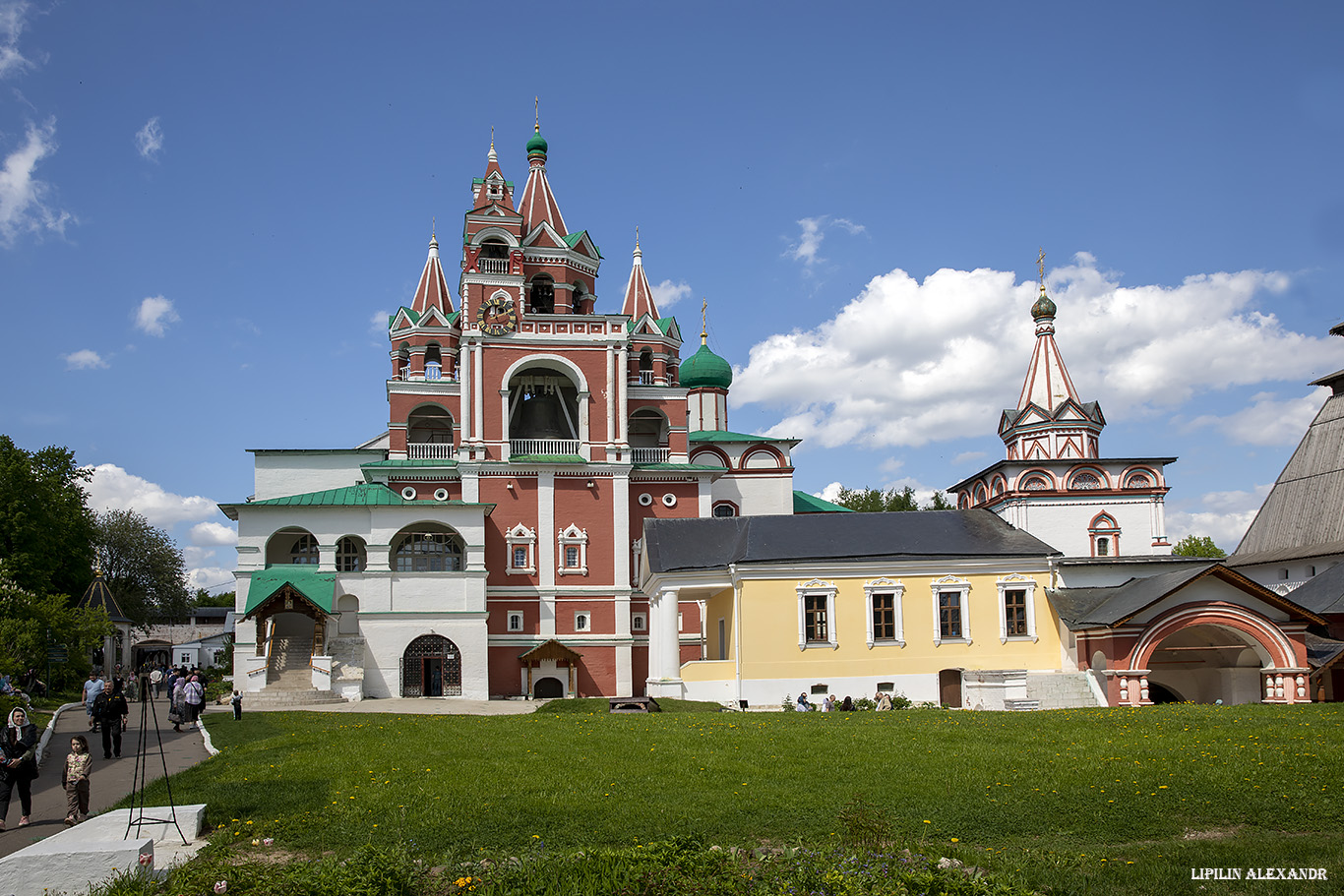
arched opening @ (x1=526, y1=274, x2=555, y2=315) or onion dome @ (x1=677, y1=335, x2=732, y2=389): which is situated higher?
arched opening @ (x1=526, y1=274, x2=555, y2=315)

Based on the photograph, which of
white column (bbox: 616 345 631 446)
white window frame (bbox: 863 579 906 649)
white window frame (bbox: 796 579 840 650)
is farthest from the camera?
white column (bbox: 616 345 631 446)

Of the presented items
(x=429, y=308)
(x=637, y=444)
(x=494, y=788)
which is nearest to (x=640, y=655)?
(x=637, y=444)

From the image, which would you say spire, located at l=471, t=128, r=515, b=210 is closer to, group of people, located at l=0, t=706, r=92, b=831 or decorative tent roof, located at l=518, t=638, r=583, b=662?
decorative tent roof, located at l=518, t=638, r=583, b=662

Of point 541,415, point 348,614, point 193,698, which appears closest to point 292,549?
point 348,614

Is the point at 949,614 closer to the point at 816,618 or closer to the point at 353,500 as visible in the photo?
the point at 816,618

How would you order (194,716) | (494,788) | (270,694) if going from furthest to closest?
(270,694) < (194,716) < (494,788)

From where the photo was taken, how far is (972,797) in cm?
1112

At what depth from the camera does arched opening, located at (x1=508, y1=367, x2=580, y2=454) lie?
42469 millimetres

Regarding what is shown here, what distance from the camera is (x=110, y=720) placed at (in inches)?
736

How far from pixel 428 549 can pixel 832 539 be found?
17.0m

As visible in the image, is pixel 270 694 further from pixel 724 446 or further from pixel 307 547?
pixel 724 446

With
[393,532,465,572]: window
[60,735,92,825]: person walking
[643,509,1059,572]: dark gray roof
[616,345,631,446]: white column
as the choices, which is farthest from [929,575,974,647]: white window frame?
[60,735,92,825]: person walking

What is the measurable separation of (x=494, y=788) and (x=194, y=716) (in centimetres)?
1510

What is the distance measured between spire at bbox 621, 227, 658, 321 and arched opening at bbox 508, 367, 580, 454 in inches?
216
